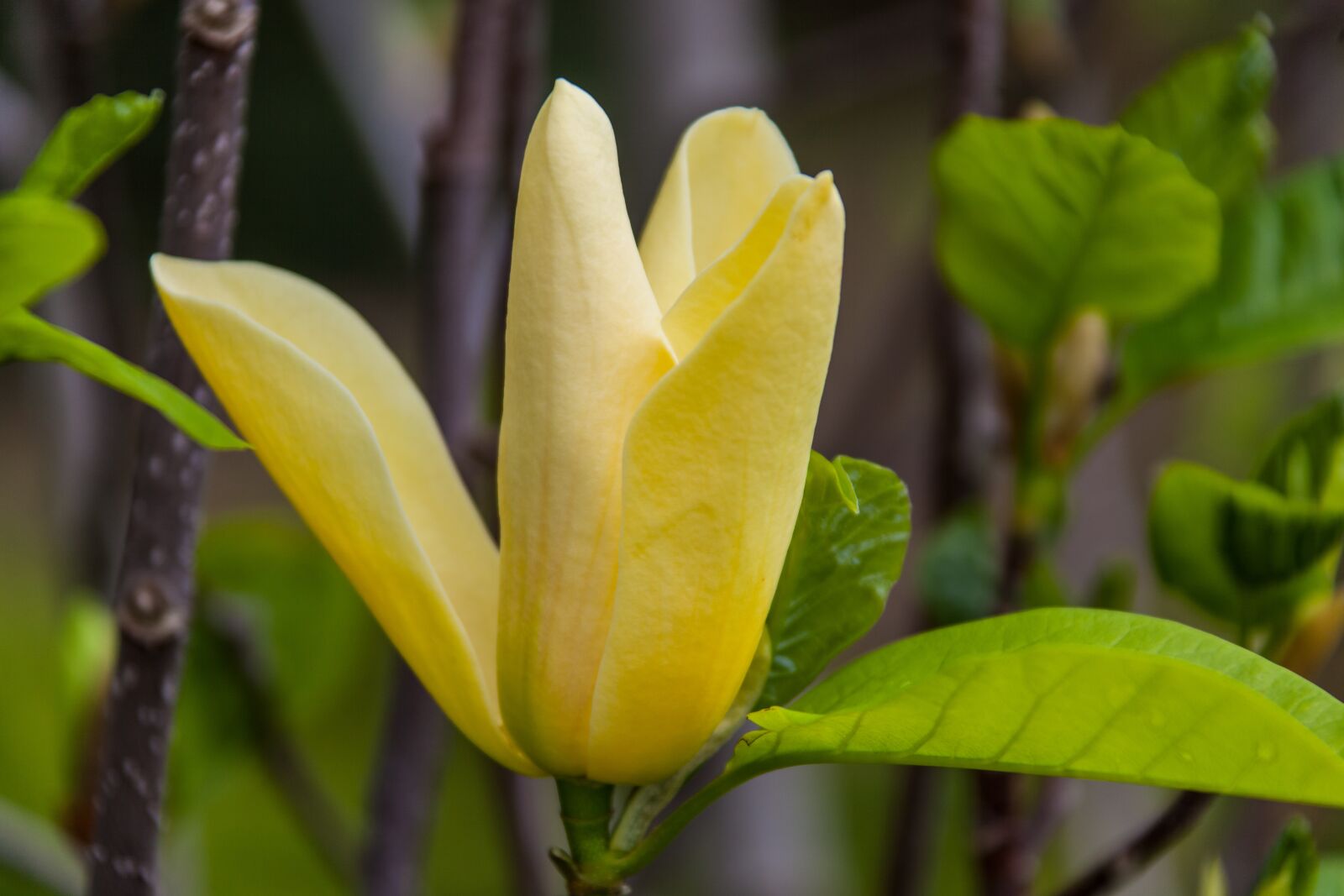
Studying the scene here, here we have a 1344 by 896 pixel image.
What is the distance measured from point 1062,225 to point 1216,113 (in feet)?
0.22

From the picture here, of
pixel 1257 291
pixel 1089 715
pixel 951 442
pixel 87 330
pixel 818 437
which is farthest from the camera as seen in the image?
pixel 818 437

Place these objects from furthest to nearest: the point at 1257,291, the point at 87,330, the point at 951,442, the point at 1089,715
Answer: the point at 87,330
the point at 951,442
the point at 1257,291
the point at 1089,715

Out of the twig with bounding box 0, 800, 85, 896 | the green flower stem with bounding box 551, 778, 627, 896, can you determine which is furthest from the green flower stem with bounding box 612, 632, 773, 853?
the twig with bounding box 0, 800, 85, 896

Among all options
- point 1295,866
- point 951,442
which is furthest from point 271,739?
point 1295,866

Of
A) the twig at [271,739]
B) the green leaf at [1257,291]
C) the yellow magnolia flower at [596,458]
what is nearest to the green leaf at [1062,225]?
the green leaf at [1257,291]

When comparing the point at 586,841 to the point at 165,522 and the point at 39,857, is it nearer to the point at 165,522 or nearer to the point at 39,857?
the point at 165,522

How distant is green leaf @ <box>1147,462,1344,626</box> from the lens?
1.06 feet

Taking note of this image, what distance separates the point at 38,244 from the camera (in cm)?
24

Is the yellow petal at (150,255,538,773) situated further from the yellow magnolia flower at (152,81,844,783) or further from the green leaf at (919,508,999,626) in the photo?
the green leaf at (919,508,999,626)

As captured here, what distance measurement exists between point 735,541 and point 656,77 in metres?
0.76

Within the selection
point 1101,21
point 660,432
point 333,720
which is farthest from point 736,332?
point 333,720

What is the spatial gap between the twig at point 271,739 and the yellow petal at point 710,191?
1.14ft

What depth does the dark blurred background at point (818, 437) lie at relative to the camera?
2.05 ft

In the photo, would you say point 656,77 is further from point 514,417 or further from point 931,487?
point 514,417
